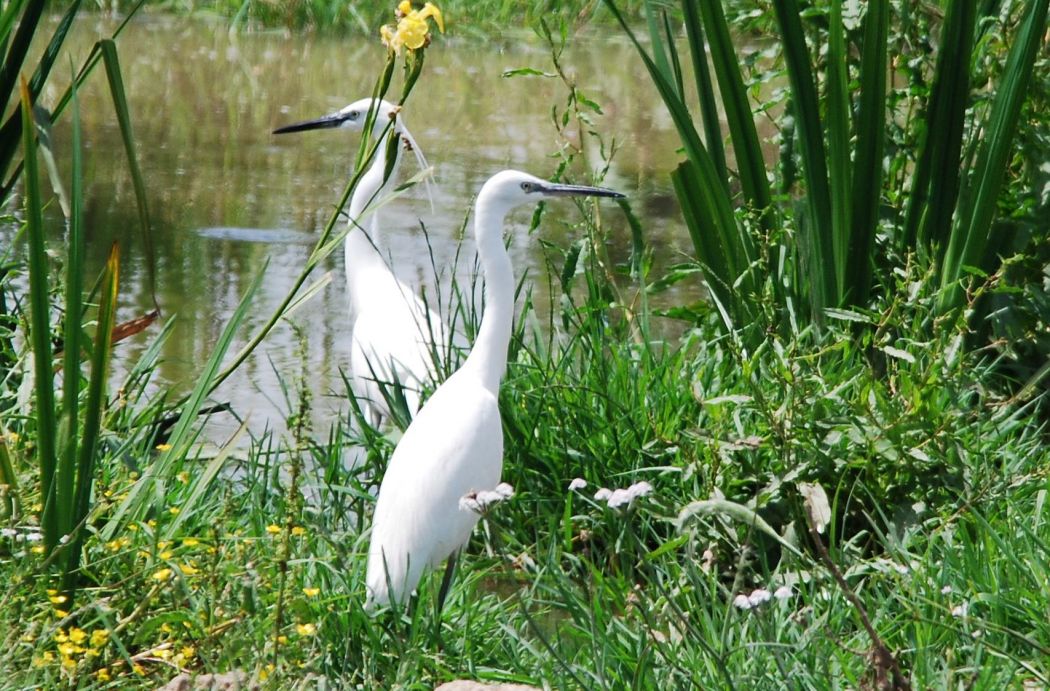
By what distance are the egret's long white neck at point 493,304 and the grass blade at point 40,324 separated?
1.01 metres

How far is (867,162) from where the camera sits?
329 cm

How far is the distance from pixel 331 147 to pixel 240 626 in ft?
18.7

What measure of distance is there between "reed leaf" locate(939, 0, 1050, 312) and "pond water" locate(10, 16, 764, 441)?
2.21ft

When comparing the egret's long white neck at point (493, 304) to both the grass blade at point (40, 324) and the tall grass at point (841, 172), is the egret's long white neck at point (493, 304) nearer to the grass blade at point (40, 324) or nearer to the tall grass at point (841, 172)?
the tall grass at point (841, 172)

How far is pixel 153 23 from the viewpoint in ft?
39.0

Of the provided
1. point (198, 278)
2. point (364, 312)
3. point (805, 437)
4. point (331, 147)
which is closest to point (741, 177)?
point (805, 437)

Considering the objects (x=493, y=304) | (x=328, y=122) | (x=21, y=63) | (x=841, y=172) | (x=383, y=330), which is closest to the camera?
(x=21, y=63)

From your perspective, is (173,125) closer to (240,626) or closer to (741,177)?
(741,177)

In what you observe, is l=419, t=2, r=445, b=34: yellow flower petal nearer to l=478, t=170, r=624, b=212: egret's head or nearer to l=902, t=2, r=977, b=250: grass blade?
l=478, t=170, r=624, b=212: egret's head

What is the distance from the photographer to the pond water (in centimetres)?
475

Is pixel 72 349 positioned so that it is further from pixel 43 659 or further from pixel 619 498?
pixel 619 498

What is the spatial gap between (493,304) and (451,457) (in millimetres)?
404

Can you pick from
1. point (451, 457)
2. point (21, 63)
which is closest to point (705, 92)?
point (451, 457)

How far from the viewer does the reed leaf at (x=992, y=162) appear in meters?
3.01
